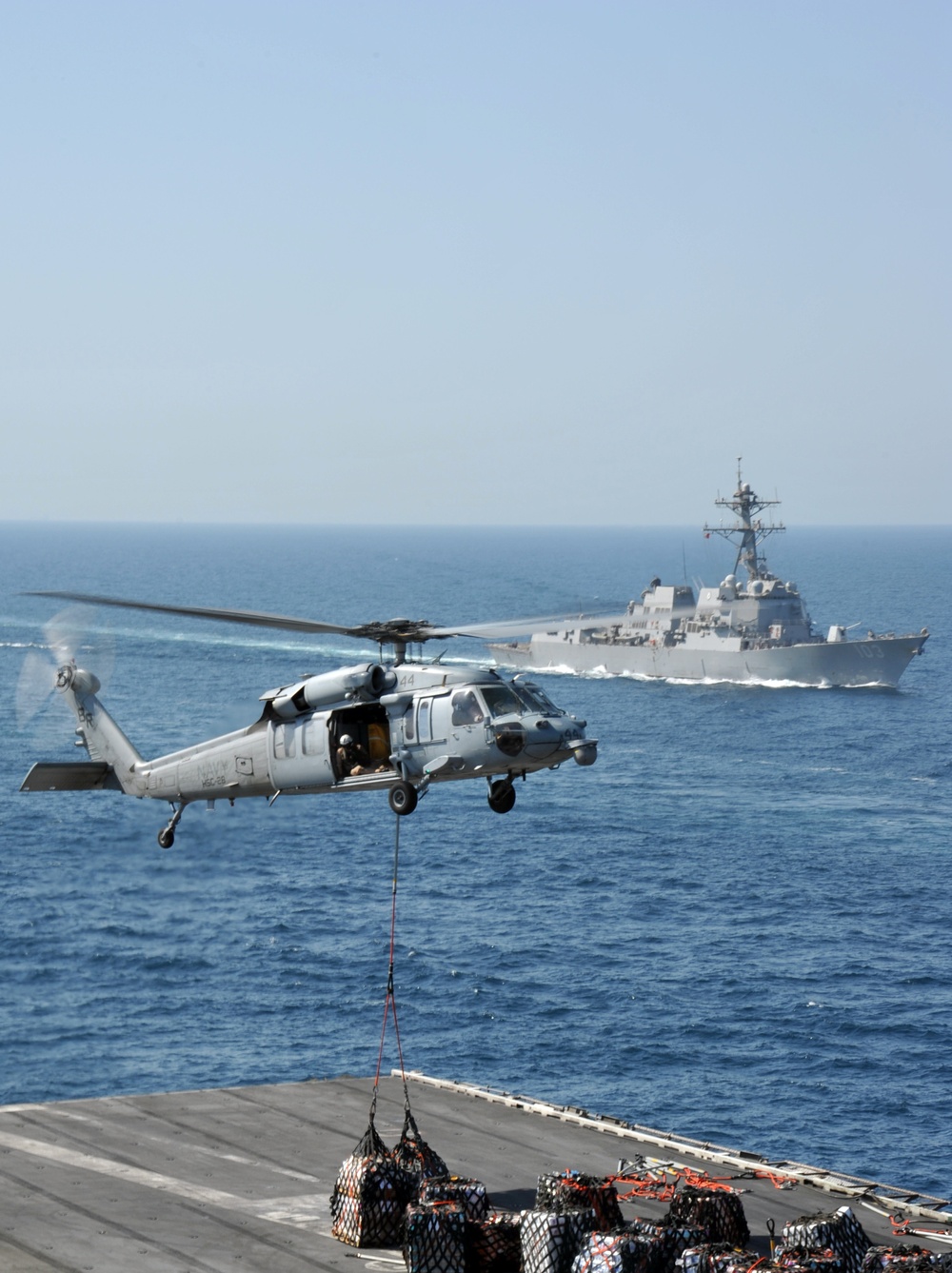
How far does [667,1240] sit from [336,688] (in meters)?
10.4

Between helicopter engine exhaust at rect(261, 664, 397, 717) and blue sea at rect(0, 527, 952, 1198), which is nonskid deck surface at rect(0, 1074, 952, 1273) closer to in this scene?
blue sea at rect(0, 527, 952, 1198)

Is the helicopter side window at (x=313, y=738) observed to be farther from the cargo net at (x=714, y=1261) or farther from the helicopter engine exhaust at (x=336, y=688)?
the cargo net at (x=714, y=1261)

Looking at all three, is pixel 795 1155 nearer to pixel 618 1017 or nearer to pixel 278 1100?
pixel 618 1017

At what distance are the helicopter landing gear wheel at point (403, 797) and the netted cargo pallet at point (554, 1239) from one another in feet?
23.4

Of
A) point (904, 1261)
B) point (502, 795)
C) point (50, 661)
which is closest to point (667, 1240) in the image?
point (904, 1261)

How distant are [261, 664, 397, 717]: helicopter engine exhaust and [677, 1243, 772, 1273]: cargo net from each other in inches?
399

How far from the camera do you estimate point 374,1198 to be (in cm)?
2873

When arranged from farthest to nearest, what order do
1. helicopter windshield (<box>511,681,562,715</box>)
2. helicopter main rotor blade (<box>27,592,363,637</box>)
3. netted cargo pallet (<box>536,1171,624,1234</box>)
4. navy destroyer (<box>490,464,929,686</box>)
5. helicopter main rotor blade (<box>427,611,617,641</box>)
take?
navy destroyer (<box>490,464,929,686</box>), netted cargo pallet (<box>536,1171,624,1234</box>), helicopter windshield (<box>511,681,562,715</box>), helicopter main rotor blade (<box>427,611,617,641</box>), helicopter main rotor blade (<box>27,592,363,637</box>)

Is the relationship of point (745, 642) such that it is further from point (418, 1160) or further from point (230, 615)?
point (230, 615)

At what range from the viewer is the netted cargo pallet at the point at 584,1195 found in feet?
88.6

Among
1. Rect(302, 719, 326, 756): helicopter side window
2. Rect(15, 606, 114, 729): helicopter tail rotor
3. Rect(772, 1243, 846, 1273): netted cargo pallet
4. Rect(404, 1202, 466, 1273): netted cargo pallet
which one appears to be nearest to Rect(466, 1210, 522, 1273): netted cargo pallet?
Rect(404, 1202, 466, 1273): netted cargo pallet

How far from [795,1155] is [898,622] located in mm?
133787

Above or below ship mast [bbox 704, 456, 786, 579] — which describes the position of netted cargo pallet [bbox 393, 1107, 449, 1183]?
below

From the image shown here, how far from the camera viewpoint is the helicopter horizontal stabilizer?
3031 cm
